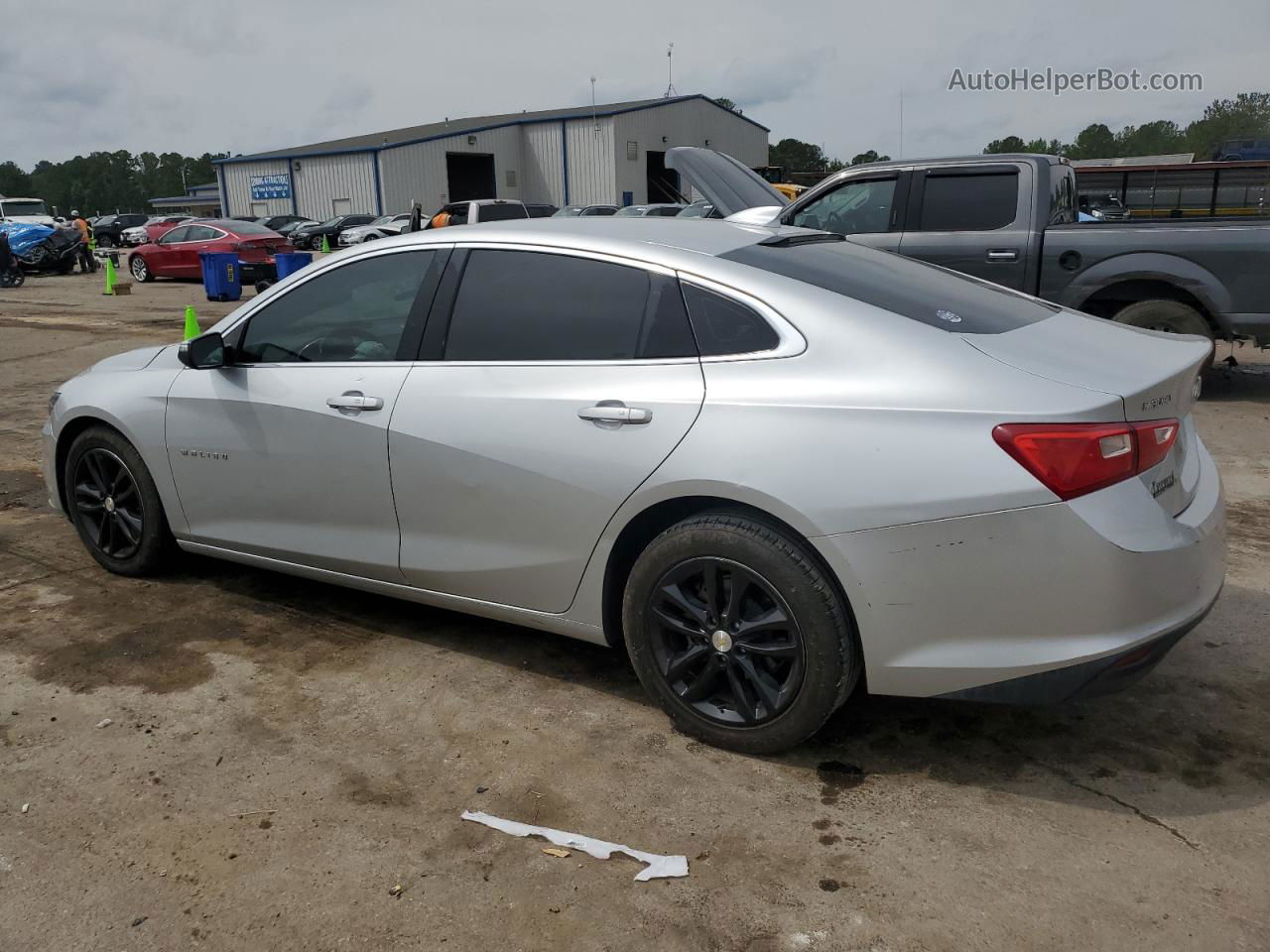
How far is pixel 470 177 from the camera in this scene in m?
50.7

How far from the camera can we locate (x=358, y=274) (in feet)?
13.3

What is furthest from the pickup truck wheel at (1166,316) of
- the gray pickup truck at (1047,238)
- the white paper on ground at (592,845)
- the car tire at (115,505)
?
the car tire at (115,505)

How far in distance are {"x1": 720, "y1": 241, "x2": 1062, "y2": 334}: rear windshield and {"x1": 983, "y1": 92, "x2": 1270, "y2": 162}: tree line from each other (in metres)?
60.2

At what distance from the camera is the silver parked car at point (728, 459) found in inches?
107

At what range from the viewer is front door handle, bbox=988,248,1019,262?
8.20 m

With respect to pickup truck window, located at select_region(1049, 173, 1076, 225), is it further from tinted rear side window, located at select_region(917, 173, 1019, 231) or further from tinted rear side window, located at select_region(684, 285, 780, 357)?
tinted rear side window, located at select_region(684, 285, 780, 357)

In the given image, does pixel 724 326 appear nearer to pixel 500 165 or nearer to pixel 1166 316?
pixel 1166 316

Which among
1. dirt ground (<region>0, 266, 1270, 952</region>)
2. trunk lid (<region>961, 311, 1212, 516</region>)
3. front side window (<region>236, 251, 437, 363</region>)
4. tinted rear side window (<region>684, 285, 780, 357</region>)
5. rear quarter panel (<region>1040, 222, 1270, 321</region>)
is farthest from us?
rear quarter panel (<region>1040, 222, 1270, 321</region>)

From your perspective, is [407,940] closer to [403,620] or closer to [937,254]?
[403,620]

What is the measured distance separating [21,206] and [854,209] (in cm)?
3425

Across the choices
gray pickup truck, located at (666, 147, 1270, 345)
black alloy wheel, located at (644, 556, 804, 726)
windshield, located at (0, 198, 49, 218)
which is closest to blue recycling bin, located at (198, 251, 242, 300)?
gray pickup truck, located at (666, 147, 1270, 345)

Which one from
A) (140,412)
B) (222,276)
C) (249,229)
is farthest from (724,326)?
(249,229)

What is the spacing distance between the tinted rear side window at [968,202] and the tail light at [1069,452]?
6.17 meters

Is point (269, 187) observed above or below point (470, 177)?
below
